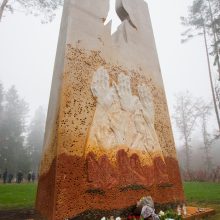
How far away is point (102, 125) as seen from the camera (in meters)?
5.32

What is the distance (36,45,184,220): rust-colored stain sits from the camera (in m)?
4.40

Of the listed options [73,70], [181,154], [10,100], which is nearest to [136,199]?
[73,70]

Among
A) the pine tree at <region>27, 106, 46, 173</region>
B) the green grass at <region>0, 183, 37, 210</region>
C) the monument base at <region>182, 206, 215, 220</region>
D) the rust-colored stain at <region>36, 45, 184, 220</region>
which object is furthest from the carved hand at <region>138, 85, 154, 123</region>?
the pine tree at <region>27, 106, 46, 173</region>

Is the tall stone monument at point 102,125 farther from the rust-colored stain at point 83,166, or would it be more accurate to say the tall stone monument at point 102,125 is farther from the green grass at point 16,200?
the green grass at point 16,200

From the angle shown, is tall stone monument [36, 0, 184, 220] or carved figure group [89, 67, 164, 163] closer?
tall stone monument [36, 0, 184, 220]

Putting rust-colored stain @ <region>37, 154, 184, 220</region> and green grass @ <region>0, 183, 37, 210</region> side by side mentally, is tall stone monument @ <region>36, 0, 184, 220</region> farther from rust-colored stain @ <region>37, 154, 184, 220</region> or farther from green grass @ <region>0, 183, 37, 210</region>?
green grass @ <region>0, 183, 37, 210</region>

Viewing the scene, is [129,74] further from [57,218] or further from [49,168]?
[57,218]

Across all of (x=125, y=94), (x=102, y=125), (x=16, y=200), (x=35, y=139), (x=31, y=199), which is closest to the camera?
(x=102, y=125)

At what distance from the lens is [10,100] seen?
140ft

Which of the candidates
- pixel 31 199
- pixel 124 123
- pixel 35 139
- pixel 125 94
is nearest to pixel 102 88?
pixel 125 94

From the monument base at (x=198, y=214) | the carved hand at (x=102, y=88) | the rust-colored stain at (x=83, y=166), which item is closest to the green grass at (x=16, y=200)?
the rust-colored stain at (x=83, y=166)

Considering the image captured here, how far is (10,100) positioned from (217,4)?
117 feet

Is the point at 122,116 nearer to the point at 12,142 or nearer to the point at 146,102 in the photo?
the point at 146,102

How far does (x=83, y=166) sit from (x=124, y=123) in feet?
5.27
